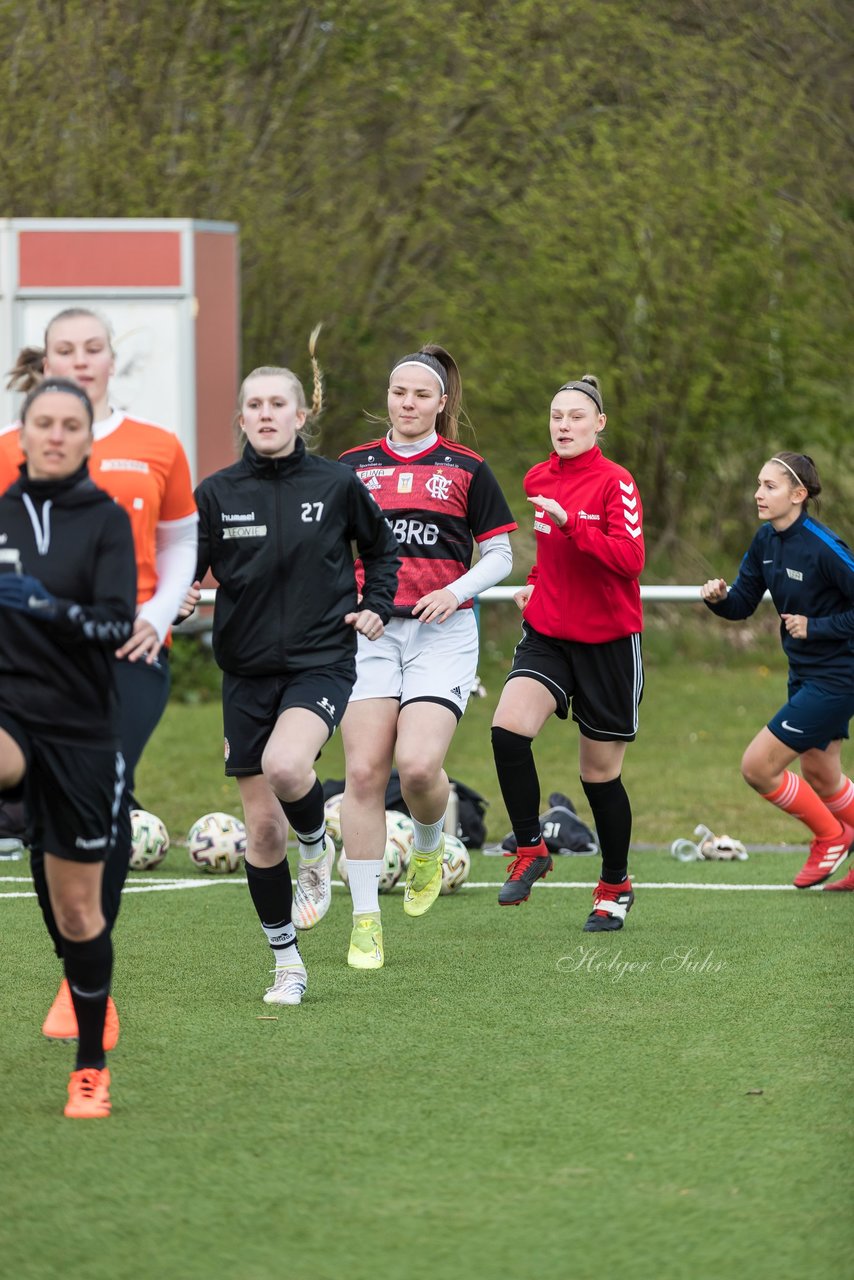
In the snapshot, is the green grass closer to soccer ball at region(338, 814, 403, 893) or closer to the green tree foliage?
soccer ball at region(338, 814, 403, 893)

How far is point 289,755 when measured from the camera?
568cm

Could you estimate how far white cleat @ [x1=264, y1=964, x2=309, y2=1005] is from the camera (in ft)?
19.4

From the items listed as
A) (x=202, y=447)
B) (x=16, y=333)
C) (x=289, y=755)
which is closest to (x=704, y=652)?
(x=202, y=447)

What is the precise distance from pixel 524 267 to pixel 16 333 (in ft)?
19.9

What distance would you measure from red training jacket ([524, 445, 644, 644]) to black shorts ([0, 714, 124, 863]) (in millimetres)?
3022

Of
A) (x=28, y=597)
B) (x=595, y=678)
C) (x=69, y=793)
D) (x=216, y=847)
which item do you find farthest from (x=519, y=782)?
(x=28, y=597)

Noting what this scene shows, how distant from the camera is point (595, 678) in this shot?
7.26 meters

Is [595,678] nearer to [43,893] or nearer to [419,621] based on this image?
[419,621]

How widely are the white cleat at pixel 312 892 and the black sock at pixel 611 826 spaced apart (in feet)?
4.10

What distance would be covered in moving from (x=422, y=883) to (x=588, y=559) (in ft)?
4.71

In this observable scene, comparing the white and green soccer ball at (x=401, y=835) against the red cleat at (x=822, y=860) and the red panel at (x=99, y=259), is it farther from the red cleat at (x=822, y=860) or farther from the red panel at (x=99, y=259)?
the red panel at (x=99, y=259)

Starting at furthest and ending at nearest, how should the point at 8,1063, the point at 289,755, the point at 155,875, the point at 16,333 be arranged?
the point at 16,333 < the point at 155,875 < the point at 289,755 < the point at 8,1063

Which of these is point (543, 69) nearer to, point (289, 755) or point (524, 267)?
point (524, 267)

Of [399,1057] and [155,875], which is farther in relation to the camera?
[155,875]
